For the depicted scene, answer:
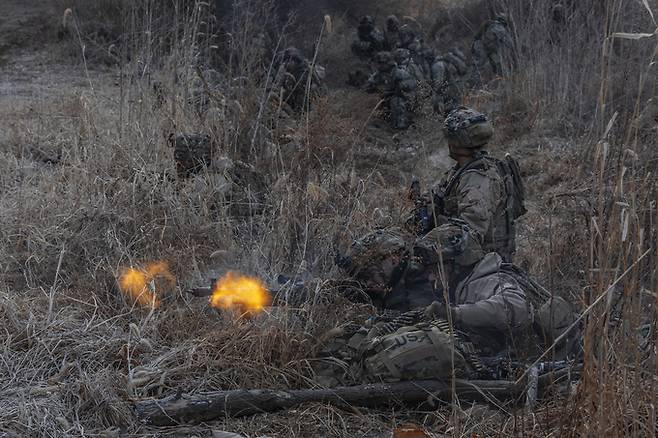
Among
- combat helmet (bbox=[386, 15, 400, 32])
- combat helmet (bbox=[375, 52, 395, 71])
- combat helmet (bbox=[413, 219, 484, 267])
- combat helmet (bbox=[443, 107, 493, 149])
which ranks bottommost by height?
combat helmet (bbox=[375, 52, 395, 71])

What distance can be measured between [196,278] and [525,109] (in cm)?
580

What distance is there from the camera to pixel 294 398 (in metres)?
3.49

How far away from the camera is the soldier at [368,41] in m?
11.5

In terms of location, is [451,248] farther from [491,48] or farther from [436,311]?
[491,48]

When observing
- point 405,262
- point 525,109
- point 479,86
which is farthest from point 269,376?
point 479,86

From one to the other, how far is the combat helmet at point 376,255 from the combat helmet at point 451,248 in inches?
2.7

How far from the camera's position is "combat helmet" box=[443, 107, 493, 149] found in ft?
14.8

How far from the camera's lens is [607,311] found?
221 centimetres

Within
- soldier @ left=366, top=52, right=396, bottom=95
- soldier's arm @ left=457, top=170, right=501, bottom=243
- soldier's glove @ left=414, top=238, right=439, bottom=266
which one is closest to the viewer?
soldier's glove @ left=414, top=238, right=439, bottom=266

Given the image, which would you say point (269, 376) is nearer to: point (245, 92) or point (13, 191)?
point (13, 191)

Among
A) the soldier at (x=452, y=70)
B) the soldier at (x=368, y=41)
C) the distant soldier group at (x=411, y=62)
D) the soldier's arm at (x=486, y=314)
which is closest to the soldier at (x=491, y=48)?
the distant soldier group at (x=411, y=62)

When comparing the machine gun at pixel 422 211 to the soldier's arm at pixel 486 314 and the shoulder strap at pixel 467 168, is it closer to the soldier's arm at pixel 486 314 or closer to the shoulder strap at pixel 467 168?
the shoulder strap at pixel 467 168

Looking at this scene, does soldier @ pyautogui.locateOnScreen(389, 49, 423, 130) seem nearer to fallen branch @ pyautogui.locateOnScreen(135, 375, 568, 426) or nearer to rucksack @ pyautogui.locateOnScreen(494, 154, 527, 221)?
rucksack @ pyautogui.locateOnScreen(494, 154, 527, 221)

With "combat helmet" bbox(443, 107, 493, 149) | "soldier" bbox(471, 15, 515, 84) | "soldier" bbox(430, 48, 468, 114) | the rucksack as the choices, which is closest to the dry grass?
the rucksack
